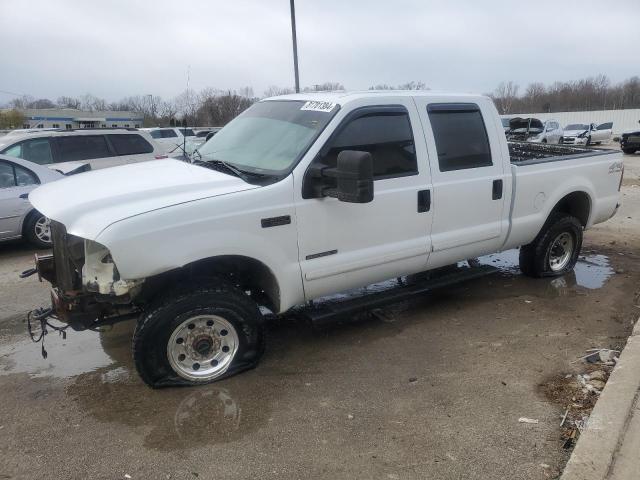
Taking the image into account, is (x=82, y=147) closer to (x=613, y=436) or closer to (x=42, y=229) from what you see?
(x=42, y=229)

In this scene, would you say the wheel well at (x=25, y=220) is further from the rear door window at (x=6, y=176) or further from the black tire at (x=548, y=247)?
the black tire at (x=548, y=247)

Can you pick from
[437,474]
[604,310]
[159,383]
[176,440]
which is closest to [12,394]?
[159,383]

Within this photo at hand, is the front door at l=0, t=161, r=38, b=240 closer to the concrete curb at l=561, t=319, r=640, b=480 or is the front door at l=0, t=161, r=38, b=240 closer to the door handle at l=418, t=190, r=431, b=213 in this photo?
the door handle at l=418, t=190, r=431, b=213

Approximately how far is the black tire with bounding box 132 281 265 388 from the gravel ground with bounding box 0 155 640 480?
17 centimetres

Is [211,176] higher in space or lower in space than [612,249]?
higher

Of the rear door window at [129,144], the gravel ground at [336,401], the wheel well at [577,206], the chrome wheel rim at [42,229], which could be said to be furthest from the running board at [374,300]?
the rear door window at [129,144]

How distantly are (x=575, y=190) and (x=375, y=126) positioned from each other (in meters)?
2.85

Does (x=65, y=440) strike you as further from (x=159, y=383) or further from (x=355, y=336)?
(x=355, y=336)

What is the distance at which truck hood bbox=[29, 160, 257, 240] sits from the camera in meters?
3.26

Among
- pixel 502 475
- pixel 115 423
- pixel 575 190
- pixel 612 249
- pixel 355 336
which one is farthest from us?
pixel 612 249

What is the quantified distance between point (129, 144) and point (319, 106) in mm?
7862

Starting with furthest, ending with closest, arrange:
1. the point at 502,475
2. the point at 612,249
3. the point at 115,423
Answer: the point at 612,249
the point at 115,423
the point at 502,475

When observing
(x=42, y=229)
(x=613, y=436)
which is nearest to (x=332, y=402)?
(x=613, y=436)

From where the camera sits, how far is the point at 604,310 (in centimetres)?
525
